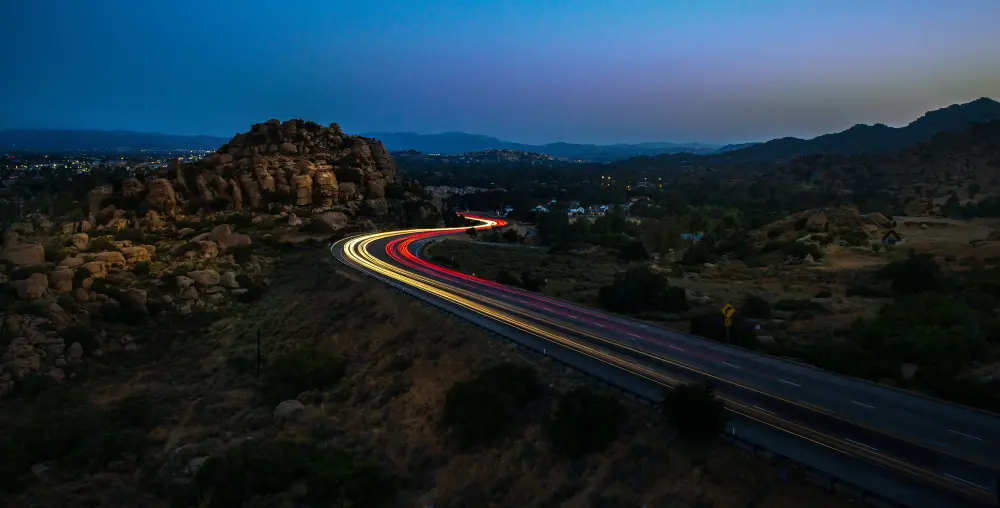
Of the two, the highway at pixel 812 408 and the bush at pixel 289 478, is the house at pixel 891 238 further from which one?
the bush at pixel 289 478

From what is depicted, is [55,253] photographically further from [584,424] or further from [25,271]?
[584,424]

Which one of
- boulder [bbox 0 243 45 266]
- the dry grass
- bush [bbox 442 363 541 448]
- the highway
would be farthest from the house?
boulder [bbox 0 243 45 266]

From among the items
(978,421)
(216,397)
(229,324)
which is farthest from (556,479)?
(229,324)

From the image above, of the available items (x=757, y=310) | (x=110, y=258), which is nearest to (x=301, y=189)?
(x=110, y=258)

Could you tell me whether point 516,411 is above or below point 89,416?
above

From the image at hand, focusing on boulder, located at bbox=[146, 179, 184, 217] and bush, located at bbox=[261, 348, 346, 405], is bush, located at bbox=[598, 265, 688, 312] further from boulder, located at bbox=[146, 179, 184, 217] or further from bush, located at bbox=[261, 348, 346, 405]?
boulder, located at bbox=[146, 179, 184, 217]

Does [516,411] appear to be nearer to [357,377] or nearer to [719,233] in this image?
[357,377]

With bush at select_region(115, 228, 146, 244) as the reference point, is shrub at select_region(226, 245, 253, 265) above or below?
below
